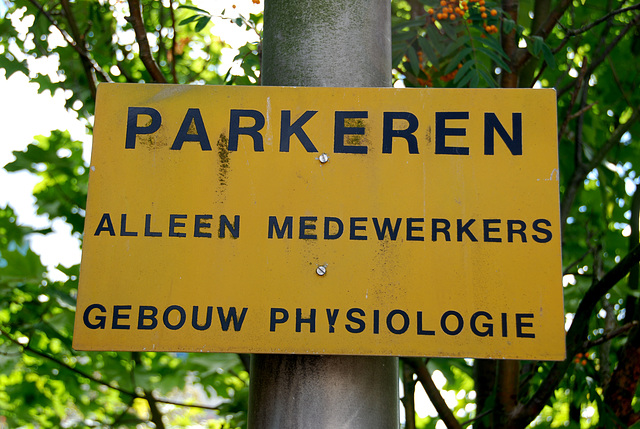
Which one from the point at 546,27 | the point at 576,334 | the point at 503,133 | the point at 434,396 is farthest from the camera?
the point at 546,27

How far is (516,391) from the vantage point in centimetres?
309

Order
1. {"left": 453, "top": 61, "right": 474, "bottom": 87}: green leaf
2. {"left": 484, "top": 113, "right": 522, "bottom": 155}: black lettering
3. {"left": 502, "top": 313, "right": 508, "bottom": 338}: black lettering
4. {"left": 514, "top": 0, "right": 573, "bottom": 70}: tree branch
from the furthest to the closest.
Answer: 1. {"left": 514, "top": 0, "right": 573, "bottom": 70}: tree branch
2. {"left": 453, "top": 61, "right": 474, "bottom": 87}: green leaf
3. {"left": 484, "top": 113, "right": 522, "bottom": 155}: black lettering
4. {"left": 502, "top": 313, "right": 508, "bottom": 338}: black lettering

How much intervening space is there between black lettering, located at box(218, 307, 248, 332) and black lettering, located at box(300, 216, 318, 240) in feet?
0.83

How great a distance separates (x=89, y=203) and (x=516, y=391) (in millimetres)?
2313

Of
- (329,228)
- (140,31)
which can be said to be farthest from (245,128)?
(140,31)

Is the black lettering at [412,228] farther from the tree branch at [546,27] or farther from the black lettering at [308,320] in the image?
the tree branch at [546,27]

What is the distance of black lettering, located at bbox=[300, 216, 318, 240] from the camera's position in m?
1.70

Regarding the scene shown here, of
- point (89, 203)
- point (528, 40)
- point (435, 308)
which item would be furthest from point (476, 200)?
point (528, 40)

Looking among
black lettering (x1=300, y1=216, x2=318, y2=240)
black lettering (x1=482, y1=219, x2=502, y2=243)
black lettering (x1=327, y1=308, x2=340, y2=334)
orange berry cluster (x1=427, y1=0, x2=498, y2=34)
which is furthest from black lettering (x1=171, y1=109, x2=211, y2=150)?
orange berry cluster (x1=427, y1=0, x2=498, y2=34)

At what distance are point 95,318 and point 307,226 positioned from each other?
0.63 m

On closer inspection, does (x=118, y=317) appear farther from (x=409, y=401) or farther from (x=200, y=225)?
(x=409, y=401)

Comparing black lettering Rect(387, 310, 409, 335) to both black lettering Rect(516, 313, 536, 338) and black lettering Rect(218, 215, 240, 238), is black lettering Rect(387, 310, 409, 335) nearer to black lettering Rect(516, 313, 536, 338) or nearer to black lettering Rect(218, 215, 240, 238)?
black lettering Rect(516, 313, 536, 338)

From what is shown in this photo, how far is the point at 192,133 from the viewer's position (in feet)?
5.87

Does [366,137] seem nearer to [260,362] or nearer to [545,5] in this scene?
[260,362]
